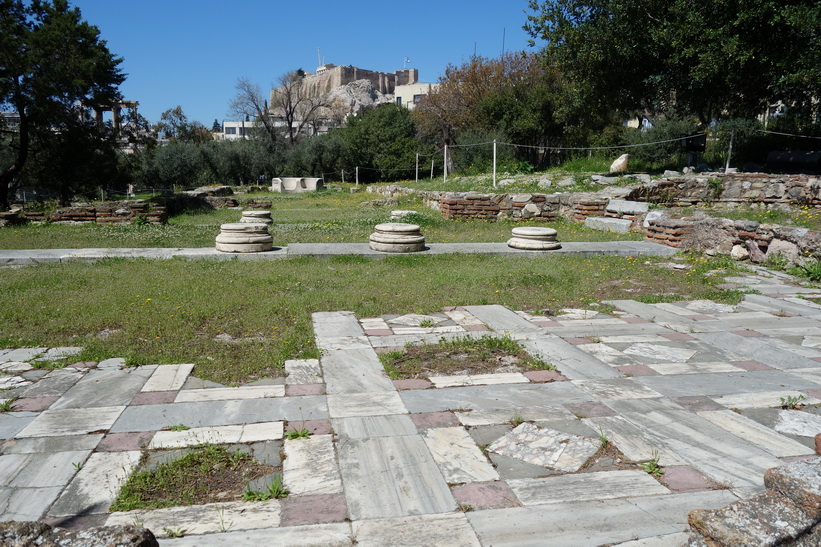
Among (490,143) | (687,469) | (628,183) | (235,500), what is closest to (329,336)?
(235,500)

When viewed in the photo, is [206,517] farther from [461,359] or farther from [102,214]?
[102,214]

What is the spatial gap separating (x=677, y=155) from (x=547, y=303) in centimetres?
1695

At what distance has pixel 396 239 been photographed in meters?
9.77

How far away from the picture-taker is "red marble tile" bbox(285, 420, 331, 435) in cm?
339

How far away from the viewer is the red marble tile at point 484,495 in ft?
8.79

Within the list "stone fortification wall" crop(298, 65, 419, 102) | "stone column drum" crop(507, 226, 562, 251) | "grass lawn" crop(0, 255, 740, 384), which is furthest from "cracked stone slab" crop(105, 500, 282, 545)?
"stone fortification wall" crop(298, 65, 419, 102)

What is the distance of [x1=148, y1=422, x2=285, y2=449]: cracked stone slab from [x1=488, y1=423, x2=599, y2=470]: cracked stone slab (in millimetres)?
1275

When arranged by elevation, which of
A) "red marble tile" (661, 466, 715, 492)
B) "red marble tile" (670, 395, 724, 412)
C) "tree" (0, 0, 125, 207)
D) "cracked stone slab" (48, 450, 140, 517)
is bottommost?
"red marble tile" (661, 466, 715, 492)

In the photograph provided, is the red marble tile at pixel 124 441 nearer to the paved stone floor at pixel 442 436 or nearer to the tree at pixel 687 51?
the paved stone floor at pixel 442 436

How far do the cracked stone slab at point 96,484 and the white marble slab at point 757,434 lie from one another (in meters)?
3.35

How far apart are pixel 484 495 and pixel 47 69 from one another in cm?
1798

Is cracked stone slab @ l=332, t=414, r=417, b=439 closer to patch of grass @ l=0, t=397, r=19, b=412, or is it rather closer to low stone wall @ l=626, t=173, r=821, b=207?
patch of grass @ l=0, t=397, r=19, b=412

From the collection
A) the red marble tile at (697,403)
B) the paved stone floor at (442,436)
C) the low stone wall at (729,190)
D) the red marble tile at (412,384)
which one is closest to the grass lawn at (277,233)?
the low stone wall at (729,190)

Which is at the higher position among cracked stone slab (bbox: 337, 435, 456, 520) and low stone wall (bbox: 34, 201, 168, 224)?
low stone wall (bbox: 34, 201, 168, 224)
